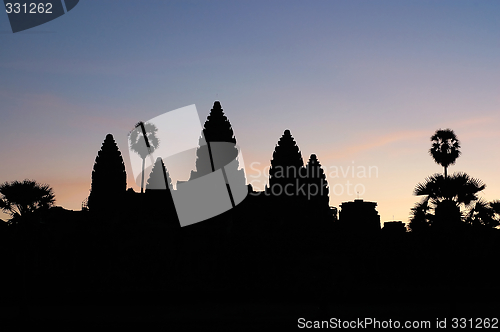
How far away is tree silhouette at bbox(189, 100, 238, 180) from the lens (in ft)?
154

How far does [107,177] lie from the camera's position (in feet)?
165

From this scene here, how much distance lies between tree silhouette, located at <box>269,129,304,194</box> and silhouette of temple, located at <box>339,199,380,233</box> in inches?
250

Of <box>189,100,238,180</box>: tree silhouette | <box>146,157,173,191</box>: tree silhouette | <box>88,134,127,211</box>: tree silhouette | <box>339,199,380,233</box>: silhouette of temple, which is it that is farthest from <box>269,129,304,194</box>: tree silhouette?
<box>88,134,127,211</box>: tree silhouette

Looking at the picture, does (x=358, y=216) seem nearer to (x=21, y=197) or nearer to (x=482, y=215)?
(x=482, y=215)

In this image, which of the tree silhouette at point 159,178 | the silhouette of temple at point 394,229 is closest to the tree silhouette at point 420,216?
the silhouette of temple at point 394,229

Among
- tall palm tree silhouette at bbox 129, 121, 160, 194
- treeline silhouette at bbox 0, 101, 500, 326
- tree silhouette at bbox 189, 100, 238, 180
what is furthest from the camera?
tall palm tree silhouette at bbox 129, 121, 160, 194

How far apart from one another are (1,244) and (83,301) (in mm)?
6800

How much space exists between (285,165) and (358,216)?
9.83 meters

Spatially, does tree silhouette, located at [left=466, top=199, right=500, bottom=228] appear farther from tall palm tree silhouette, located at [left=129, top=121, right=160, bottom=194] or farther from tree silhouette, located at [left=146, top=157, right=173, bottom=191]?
tall palm tree silhouette, located at [left=129, top=121, right=160, bottom=194]

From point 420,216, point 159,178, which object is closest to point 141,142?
point 159,178

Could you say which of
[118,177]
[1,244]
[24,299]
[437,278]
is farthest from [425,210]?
[118,177]

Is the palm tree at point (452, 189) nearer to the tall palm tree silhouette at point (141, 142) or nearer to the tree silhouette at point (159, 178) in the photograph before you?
the tree silhouette at point (159, 178)

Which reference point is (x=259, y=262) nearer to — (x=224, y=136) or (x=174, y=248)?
(x=174, y=248)

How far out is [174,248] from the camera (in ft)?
121
